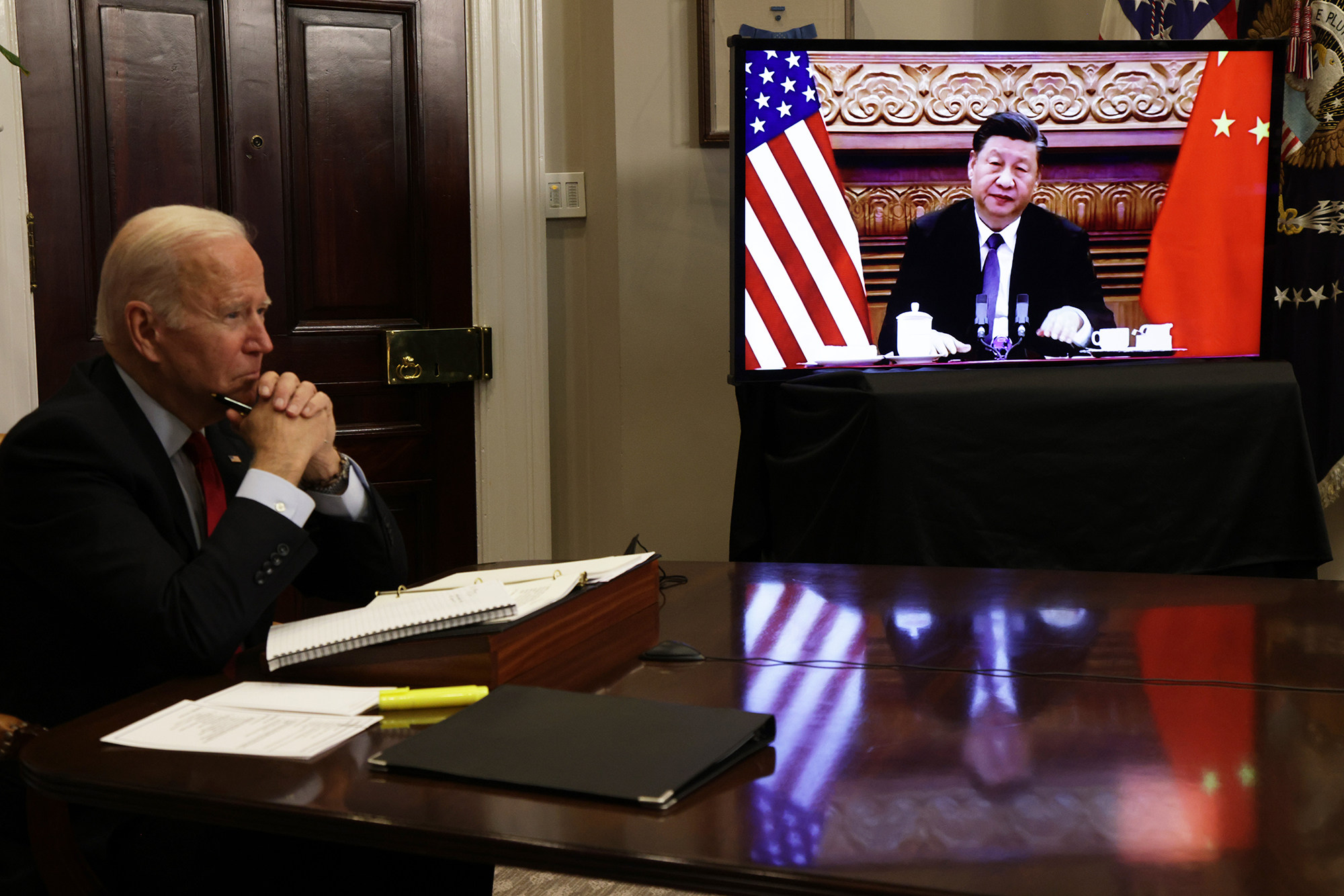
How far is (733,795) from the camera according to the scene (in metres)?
0.87

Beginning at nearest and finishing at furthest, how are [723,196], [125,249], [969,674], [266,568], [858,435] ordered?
[969,674]
[266,568]
[125,249]
[858,435]
[723,196]

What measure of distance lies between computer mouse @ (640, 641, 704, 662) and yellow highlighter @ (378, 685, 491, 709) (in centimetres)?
23

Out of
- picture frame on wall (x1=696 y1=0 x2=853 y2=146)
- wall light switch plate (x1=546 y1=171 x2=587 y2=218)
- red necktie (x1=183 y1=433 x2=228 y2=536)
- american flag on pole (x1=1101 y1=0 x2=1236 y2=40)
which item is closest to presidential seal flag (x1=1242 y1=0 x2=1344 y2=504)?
american flag on pole (x1=1101 y1=0 x2=1236 y2=40)

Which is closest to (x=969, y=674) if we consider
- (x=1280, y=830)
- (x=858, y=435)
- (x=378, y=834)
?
(x=1280, y=830)

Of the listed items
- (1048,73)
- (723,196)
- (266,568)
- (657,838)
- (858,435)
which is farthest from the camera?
(723,196)

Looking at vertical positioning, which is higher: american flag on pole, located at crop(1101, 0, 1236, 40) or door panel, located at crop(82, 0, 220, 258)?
american flag on pole, located at crop(1101, 0, 1236, 40)

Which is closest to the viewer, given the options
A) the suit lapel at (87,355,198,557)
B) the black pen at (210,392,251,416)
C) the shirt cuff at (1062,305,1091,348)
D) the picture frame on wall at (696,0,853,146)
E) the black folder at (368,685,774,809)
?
the black folder at (368,685,774,809)

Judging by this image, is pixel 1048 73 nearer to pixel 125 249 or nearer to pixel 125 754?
pixel 125 249

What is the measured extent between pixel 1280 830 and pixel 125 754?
876 mm

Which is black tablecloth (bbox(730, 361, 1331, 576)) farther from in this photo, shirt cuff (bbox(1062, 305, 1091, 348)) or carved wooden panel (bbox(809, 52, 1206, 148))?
carved wooden panel (bbox(809, 52, 1206, 148))

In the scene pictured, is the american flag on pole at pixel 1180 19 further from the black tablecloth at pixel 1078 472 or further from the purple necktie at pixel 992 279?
the black tablecloth at pixel 1078 472

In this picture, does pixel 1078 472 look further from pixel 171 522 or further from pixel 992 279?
pixel 171 522

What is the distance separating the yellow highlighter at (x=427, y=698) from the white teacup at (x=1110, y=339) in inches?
80.7

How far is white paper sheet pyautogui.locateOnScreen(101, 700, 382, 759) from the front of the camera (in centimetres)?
97
